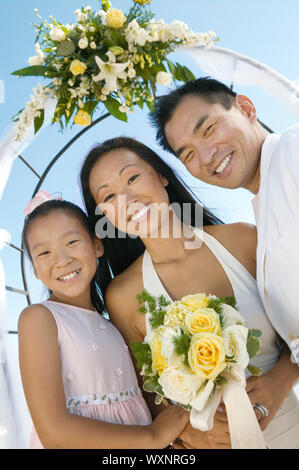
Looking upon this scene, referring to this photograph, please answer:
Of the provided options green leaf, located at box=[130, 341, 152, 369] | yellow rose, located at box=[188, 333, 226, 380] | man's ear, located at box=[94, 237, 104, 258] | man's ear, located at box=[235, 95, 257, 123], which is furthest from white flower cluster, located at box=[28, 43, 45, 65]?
yellow rose, located at box=[188, 333, 226, 380]

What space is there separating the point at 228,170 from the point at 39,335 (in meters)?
2.12

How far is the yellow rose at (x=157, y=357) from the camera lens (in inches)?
107

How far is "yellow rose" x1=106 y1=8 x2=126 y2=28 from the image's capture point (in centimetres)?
361

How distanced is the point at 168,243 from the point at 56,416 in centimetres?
194

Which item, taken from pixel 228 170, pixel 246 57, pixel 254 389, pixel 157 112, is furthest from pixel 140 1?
pixel 254 389

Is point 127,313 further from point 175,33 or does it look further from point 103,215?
point 175,33

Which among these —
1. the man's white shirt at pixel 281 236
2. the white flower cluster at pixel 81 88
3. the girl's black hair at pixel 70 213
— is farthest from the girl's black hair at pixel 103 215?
the man's white shirt at pixel 281 236

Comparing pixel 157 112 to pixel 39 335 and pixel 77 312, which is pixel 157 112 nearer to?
pixel 77 312

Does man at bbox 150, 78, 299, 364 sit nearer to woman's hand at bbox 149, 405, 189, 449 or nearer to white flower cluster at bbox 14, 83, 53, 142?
woman's hand at bbox 149, 405, 189, 449

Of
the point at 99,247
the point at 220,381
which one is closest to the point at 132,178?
the point at 99,247

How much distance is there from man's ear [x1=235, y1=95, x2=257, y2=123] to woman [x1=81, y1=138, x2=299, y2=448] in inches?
36.9

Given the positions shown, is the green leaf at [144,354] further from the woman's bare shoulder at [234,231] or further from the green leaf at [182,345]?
the woman's bare shoulder at [234,231]

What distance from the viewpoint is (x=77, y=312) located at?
367 cm
